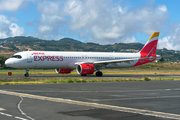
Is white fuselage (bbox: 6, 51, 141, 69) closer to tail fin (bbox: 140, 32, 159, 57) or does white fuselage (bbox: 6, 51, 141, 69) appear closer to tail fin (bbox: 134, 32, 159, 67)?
tail fin (bbox: 134, 32, 159, 67)

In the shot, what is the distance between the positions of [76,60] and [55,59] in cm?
414

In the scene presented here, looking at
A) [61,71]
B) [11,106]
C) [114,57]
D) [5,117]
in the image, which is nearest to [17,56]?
[61,71]

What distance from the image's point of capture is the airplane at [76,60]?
38.3m

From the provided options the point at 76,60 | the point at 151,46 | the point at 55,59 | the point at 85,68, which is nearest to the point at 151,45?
the point at 151,46

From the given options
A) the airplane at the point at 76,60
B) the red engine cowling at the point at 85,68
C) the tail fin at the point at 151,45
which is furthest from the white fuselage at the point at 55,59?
the tail fin at the point at 151,45

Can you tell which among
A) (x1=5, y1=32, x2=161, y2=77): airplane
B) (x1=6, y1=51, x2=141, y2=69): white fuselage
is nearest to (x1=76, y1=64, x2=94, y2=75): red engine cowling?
(x1=5, y1=32, x2=161, y2=77): airplane

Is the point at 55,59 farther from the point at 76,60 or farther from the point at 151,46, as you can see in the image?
the point at 151,46

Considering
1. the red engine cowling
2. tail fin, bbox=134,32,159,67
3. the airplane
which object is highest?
tail fin, bbox=134,32,159,67

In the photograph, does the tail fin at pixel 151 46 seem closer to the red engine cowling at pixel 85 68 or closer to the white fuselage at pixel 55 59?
the white fuselage at pixel 55 59

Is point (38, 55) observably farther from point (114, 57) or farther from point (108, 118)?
point (108, 118)

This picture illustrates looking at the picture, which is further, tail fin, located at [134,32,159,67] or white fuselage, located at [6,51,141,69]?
tail fin, located at [134,32,159,67]

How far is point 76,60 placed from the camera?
42.6 meters

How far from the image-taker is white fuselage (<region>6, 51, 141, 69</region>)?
38031 mm

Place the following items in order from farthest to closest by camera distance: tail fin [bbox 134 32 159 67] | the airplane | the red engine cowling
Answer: tail fin [bbox 134 32 159 67] → the red engine cowling → the airplane
